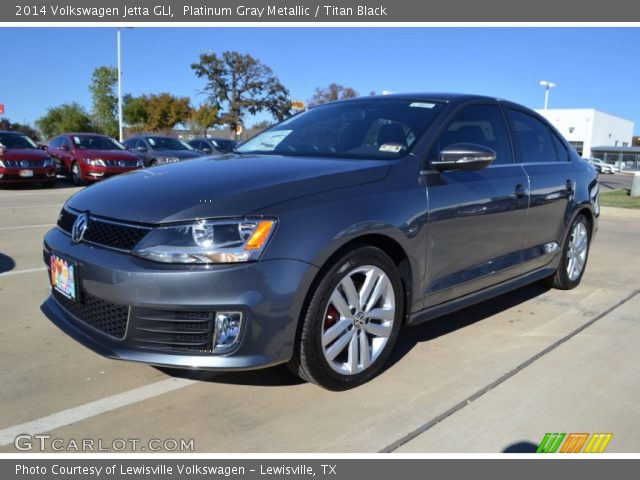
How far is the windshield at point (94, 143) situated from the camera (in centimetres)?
1540

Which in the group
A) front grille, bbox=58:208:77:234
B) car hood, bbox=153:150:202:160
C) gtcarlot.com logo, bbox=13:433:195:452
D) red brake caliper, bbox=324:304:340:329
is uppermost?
front grille, bbox=58:208:77:234

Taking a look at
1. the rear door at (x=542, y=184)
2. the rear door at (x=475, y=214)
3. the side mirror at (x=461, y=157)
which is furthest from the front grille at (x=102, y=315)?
the rear door at (x=542, y=184)

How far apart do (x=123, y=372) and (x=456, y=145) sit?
2338 mm

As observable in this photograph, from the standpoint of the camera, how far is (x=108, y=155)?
14.6 meters

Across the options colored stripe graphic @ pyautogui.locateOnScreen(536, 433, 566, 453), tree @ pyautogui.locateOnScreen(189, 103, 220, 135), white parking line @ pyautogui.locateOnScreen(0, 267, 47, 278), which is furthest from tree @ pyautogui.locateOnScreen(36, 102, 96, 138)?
colored stripe graphic @ pyautogui.locateOnScreen(536, 433, 566, 453)

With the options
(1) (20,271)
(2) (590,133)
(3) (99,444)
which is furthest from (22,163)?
(2) (590,133)

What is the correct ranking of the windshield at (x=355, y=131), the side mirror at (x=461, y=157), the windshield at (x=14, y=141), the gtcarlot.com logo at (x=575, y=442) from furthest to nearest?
1. the windshield at (x=14, y=141)
2. the windshield at (x=355, y=131)
3. the side mirror at (x=461, y=157)
4. the gtcarlot.com logo at (x=575, y=442)

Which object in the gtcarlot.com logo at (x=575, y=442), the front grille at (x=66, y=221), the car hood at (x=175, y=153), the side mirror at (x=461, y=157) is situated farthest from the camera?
the car hood at (x=175, y=153)

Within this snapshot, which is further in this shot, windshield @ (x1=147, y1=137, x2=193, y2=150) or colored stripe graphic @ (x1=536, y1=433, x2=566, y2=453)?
windshield @ (x1=147, y1=137, x2=193, y2=150)

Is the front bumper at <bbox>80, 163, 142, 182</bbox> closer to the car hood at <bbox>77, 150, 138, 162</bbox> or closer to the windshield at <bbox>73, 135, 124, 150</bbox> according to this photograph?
the car hood at <bbox>77, 150, 138, 162</bbox>

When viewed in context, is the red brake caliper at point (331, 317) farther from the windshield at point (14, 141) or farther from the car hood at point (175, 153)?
the windshield at point (14, 141)

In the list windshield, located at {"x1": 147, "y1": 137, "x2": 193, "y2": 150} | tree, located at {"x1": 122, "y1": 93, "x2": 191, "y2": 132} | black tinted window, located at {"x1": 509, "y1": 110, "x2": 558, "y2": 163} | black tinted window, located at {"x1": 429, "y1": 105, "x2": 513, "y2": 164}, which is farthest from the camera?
tree, located at {"x1": 122, "y1": 93, "x2": 191, "y2": 132}

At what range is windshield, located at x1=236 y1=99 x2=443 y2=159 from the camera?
3.42m

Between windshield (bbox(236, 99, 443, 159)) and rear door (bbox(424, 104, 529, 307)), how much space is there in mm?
207
